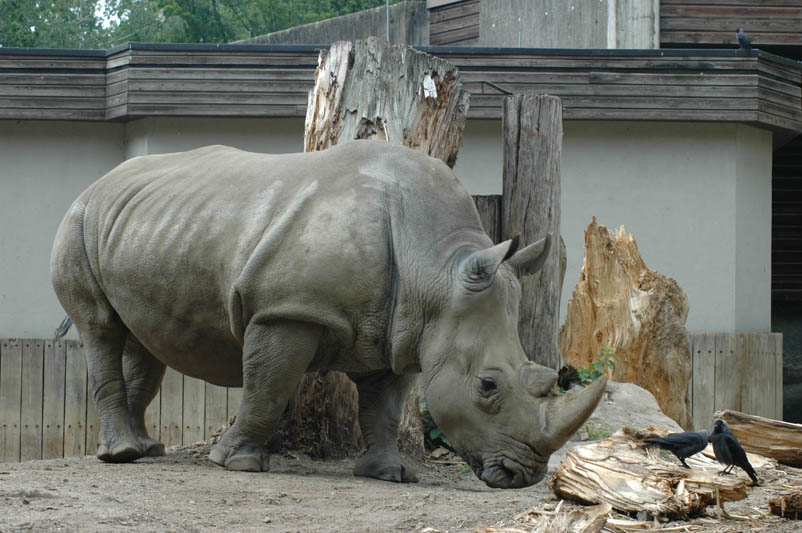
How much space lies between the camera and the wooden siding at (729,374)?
37.0ft

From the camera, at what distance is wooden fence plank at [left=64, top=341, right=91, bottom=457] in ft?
35.4

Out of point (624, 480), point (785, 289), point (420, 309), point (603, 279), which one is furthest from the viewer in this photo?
point (785, 289)

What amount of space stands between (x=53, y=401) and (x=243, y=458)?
18.0 feet

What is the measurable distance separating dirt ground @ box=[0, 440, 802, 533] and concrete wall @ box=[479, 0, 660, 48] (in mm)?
7763

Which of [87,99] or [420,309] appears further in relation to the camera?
[87,99]

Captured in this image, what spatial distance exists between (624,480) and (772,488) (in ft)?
4.38

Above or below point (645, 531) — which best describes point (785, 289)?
above

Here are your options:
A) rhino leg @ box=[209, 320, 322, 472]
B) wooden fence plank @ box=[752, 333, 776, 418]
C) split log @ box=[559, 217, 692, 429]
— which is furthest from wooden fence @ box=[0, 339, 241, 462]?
wooden fence plank @ box=[752, 333, 776, 418]

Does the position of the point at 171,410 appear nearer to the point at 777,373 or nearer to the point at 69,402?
the point at 69,402

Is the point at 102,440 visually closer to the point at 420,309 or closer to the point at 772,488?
the point at 420,309

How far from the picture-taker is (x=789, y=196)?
567 inches

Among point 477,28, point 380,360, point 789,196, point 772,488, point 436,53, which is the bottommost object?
point 772,488

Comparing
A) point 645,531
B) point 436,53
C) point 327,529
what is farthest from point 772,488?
point 436,53

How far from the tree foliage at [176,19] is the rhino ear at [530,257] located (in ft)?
67.6
